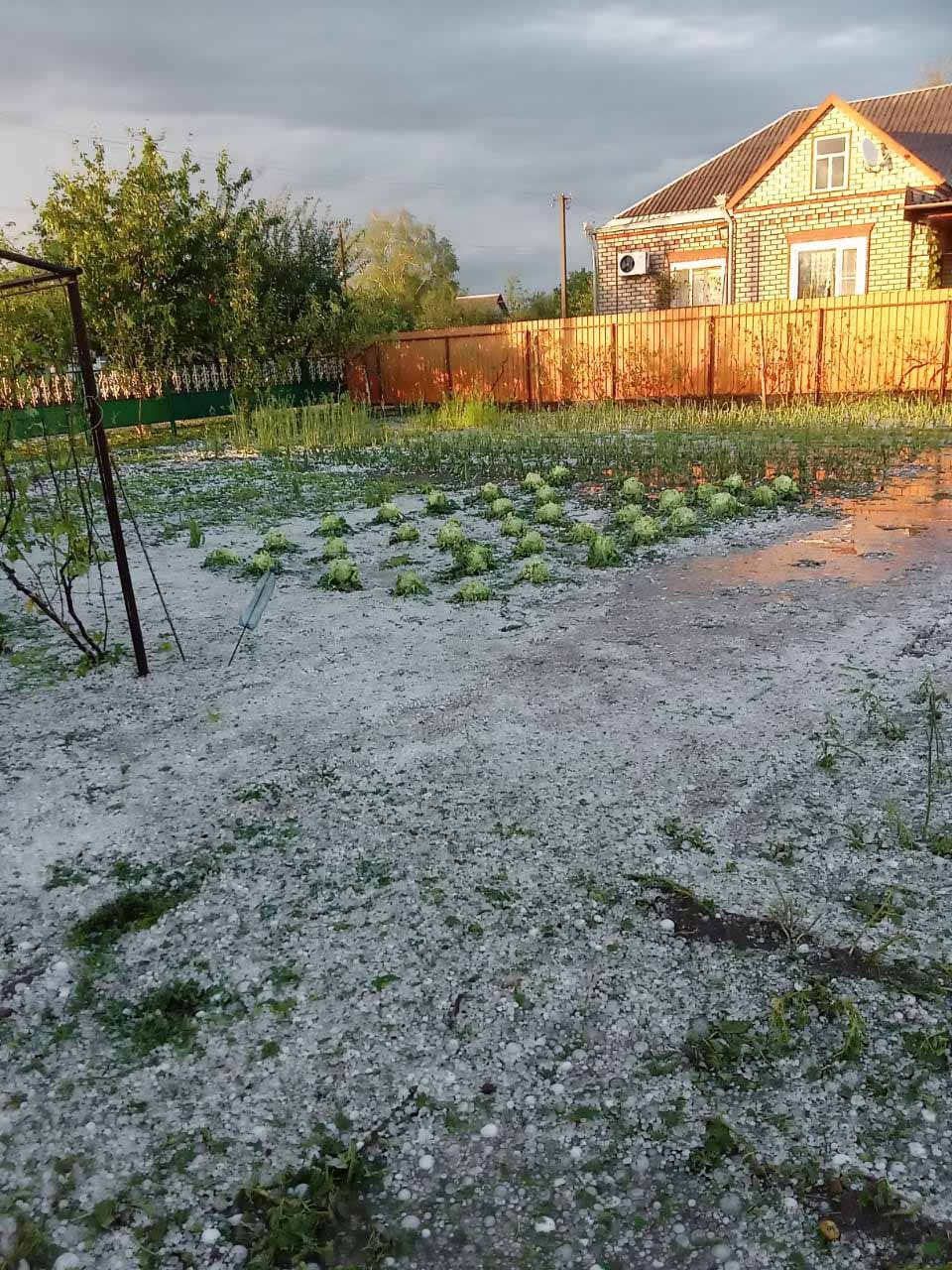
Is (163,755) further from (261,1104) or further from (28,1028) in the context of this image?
(261,1104)

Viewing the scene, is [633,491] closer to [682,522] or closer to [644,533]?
[682,522]

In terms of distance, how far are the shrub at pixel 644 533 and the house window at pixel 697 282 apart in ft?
58.0

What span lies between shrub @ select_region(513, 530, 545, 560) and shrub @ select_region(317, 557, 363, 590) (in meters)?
1.25

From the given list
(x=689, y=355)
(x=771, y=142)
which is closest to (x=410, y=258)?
(x=771, y=142)

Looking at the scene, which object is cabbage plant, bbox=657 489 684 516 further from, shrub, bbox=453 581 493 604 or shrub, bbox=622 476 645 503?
shrub, bbox=453 581 493 604

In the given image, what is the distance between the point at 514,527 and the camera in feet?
22.7

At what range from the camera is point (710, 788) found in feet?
10.0

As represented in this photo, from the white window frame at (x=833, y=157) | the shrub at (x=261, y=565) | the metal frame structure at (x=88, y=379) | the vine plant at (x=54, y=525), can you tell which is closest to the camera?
the metal frame structure at (x=88, y=379)

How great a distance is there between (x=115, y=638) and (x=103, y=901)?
254 centimetres

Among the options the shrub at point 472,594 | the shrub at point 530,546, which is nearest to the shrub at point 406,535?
the shrub at point 530,546

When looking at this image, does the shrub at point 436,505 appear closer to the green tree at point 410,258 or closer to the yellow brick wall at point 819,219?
the yellow brick wall at point 819,219

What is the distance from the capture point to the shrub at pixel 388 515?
302 inches

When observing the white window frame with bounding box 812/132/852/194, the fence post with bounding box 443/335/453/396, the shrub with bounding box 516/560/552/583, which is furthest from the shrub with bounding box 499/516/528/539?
the white window frame with bounding box 812/132/852/194

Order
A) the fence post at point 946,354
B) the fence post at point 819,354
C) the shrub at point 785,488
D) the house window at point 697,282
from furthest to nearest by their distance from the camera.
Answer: the house window at point 697,282, the fence post at point 819,354, the fence post at point 946,354, the shrub at point 785,488
